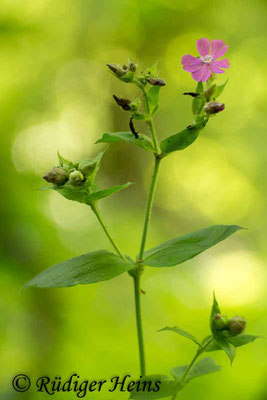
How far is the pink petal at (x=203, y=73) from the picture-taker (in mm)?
928

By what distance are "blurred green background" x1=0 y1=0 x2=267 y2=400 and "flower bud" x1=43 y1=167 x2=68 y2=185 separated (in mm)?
1655

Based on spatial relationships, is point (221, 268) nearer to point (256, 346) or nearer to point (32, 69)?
point (256, 346)

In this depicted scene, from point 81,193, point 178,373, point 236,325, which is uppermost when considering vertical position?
point 81,193

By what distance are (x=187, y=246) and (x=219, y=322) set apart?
0.49 feet

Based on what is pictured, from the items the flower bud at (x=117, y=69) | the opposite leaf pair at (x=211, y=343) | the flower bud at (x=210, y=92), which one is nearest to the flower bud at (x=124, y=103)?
the flower bud at (x=117, y=69)

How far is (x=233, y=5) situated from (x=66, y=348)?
166 inches

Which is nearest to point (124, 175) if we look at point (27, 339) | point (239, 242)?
point (239, 242)

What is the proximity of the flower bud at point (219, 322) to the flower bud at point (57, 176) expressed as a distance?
37 centimetres

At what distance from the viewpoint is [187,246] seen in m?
0.93

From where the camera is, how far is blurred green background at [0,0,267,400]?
2758 mm

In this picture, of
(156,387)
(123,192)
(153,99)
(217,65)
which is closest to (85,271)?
(156,387)

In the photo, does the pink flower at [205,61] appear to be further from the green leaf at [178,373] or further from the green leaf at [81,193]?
the green leaf at [178,373]

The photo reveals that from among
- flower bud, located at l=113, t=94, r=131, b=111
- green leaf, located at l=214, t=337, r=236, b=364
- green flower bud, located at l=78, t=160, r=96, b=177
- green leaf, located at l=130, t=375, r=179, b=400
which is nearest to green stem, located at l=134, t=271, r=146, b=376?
green leaf, located at l=130, t=375, r=179, b=400

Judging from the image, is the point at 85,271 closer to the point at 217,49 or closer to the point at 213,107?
the point at 213,107
